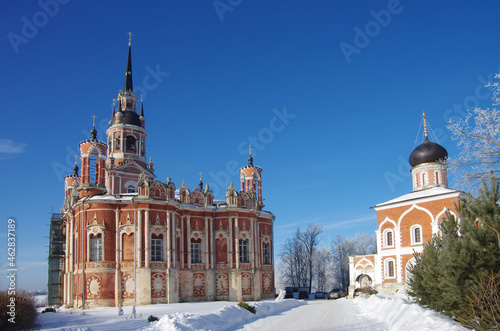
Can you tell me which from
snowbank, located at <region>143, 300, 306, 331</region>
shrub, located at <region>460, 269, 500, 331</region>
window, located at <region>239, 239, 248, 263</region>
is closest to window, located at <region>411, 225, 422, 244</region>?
window, located at <region>239, 239, 248, 263</region>

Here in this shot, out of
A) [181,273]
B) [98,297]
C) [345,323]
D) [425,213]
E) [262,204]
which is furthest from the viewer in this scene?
[262,204]

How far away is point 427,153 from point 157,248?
2446cm

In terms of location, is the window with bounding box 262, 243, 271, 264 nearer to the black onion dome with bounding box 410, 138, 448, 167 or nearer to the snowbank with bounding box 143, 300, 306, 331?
the black onion dome with bounding box 410, 138, 448, 167

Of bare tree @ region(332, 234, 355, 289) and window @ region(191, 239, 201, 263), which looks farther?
bare tree @ region(332, 234, 355, 289)

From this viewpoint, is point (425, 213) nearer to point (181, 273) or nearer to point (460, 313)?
point (181, 273)

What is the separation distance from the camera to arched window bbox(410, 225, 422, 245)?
40031mm

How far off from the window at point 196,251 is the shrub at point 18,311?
852 inches

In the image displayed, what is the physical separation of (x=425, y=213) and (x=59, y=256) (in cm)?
3249

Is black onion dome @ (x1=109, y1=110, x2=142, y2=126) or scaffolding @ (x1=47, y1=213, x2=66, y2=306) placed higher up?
black onion dome @ (x1=109, y1=110, x2=142, y2=126)

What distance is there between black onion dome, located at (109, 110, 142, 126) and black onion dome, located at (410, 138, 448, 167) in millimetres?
24292

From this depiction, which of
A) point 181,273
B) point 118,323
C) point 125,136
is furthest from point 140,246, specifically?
point 118,323

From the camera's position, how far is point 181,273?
36.4 m

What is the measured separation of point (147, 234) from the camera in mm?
33562

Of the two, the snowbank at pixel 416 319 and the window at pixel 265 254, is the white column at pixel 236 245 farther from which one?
the snowbank at pixel 416 319
